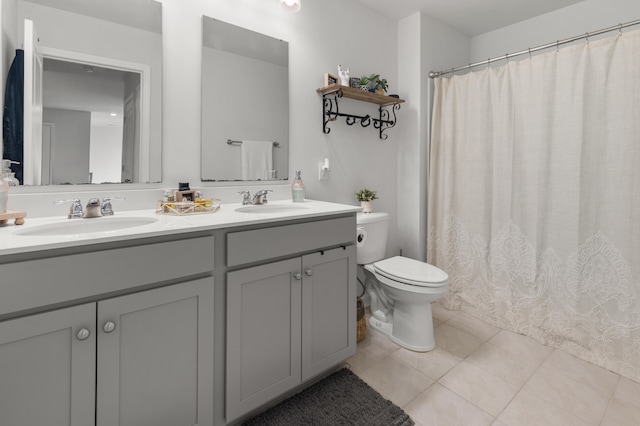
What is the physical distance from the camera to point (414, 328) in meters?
1.95

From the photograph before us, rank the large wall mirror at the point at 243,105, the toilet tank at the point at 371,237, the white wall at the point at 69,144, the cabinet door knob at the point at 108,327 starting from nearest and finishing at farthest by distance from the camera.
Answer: the cabinet door knob at the point at 108,327, the white wall at the point at 69,144, the large wall mirror at the point at 243,105, the toilet tank at the point at 371,237

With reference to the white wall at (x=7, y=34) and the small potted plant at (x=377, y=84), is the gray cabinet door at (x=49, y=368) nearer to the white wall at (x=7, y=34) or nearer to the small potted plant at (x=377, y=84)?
the white wall at (x=7, y=34)

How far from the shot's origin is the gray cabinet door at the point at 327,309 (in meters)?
1.47

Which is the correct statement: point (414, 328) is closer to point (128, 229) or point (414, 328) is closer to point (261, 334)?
point (261, 334)

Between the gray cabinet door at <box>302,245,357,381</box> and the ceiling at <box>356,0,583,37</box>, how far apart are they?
1947 millimetres

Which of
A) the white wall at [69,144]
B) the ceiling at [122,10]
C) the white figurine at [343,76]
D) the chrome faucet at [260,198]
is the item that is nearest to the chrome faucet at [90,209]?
the white wall at [69,144]

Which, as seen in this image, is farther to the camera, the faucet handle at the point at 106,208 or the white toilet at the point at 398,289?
the white toilet at the point at 398,289

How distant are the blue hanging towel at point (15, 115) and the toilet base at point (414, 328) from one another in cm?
203

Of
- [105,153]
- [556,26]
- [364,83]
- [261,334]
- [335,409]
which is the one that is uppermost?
[556,26]

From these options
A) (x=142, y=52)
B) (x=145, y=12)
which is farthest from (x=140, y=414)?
(x=145, y=12)

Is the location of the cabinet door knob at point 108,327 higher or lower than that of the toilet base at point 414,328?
higher

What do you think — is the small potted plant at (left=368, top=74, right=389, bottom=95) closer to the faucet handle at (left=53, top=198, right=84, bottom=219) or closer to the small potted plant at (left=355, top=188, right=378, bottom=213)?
the small potted plant at (left=355, top=188, right=378, bottom=213)

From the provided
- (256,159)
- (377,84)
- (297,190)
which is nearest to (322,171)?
(297,190)

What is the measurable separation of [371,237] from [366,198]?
0.32m
